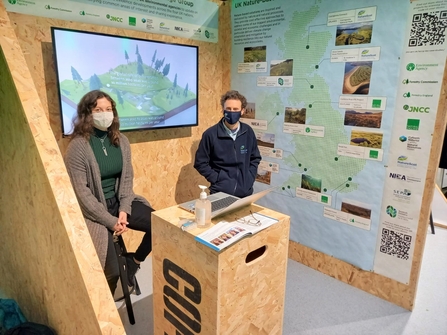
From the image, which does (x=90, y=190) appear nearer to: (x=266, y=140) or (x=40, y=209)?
(x=40, y=209)

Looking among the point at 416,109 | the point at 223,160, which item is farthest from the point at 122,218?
the point at 416,109

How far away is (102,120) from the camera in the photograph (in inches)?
80.1

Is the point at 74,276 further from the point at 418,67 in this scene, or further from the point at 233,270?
the point at 418,67

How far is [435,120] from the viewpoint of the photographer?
2006 millimetres

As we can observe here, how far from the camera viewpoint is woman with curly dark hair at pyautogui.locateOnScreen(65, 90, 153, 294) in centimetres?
194

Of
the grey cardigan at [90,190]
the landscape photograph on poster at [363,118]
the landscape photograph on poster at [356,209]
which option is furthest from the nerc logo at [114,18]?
the landscape photograph on poster at [356,209]

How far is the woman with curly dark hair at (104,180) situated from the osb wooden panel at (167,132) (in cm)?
35

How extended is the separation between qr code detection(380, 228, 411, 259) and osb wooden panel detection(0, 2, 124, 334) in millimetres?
1945

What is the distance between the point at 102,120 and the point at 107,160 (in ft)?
0.86

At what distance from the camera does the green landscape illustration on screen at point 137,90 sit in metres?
2.19

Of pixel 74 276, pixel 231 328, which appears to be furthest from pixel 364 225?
pixel 74 276

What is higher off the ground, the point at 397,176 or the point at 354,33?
the point at 354,33

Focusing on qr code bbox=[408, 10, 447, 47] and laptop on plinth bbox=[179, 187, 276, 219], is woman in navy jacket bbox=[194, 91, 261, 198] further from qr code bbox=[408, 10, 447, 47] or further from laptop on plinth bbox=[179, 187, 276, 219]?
qr code bbox=[408, 10, 447, 47]

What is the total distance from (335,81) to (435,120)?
2.38 feet
